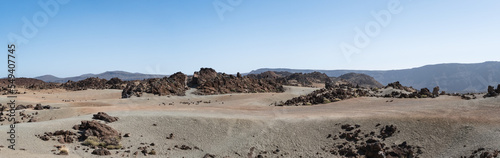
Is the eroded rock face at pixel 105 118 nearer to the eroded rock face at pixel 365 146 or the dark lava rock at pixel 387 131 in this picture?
the eroded rock face at pixel 365 146

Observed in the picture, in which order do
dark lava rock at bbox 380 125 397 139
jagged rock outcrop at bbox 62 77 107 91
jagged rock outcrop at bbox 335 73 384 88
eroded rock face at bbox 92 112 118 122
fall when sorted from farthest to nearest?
1. jagged rock outcrop at bbox 335 73 384 88
2. jagged rock outcrop at bbox 62 77 107 91
3. eroded rock face at bbox 92 112 118 122
4. dark lava rock at bbox 380 125 397 139

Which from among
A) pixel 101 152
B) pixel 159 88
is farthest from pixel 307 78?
pixel 101 152

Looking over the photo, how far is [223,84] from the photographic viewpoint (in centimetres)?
4819

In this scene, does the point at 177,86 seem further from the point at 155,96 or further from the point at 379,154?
the point at 379,154

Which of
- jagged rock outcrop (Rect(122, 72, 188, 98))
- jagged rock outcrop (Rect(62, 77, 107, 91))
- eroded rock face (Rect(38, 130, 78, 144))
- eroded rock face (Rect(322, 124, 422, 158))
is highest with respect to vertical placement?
jagged rock outcrop (Rect(62, 77, 107, 91))

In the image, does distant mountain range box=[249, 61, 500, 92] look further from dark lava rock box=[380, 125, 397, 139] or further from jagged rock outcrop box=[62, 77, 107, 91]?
jagged rock outcrop box=[62, 77, 107, 91]

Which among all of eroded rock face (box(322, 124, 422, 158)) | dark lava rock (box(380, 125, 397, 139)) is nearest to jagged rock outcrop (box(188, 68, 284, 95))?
eroded rock face (box(322, 124, 422, 158))

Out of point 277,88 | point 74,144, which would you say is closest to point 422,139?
point 74,144

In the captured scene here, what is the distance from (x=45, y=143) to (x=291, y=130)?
12429mm

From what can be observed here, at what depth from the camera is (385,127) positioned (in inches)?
679

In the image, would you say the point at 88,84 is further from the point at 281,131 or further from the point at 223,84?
the point at 281,131

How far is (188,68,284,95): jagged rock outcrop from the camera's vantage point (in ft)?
151

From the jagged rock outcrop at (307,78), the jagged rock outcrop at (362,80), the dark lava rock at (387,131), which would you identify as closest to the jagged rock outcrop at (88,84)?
the jagged rock outcrop at (307,78)

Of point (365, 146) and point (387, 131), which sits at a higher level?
point (387, 131)
